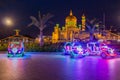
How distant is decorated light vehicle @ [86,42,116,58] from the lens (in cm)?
2811

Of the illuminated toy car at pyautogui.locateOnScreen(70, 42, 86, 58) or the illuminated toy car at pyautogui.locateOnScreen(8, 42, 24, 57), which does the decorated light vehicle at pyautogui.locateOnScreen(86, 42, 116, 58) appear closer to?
the illuminated toy car at pyautogui.locateOnScreen(70, 42, 86, 58)

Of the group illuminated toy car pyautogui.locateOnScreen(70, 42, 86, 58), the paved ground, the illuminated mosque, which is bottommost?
the paved ground

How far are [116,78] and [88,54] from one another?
19585mm

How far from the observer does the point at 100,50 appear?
29.3m

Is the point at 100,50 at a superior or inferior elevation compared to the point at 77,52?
superior

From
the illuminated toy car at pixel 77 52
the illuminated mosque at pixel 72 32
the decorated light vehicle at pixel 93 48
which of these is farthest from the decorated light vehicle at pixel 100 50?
the illuminated mosque at pixel 72 32

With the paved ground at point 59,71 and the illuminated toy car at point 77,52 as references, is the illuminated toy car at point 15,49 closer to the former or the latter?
the illuminated toy car at point 77,52

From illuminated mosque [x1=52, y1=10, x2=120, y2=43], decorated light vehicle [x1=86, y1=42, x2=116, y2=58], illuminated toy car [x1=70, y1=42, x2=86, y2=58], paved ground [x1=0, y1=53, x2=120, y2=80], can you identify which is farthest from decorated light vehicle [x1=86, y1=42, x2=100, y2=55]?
illuminated mosque [x1=52, y1=10, x2=120, y2=43]

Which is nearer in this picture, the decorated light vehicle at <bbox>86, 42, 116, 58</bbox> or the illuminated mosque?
the decorated light vehicle at <bbox>86, 42, 116, 58</bbox>

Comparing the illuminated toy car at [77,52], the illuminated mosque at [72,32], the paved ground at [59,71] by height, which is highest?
the illuminated mosque at [72,32]

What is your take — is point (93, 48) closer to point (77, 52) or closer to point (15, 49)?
point (77, 52)

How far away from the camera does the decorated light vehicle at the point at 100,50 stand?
28.1 metres

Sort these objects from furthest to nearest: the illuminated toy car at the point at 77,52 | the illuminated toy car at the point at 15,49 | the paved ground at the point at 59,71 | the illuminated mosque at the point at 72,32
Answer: the illuminated mosque at the point at 72,32 < the illuminated toy car at the point at 15,49 < the illuminated toy car at the point at 77,52 < the paved ground at the point at 59,71

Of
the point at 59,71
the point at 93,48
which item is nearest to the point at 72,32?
the point at 93,48
